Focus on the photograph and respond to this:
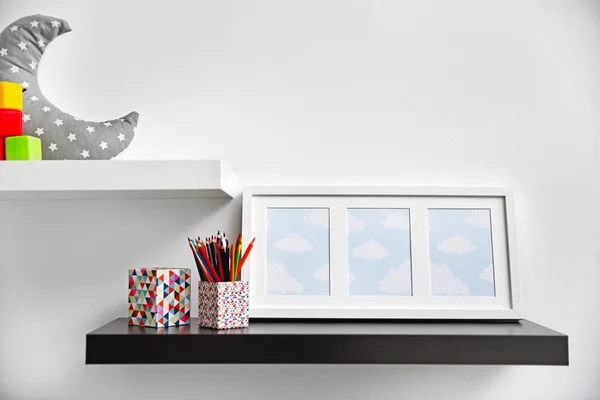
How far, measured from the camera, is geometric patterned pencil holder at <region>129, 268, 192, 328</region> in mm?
983

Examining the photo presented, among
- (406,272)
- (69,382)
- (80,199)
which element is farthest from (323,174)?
(69,382)

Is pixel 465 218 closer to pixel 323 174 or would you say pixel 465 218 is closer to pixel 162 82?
pixel 323 174

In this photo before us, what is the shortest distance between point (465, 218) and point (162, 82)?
737 millimetres

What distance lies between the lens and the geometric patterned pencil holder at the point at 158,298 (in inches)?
38.7

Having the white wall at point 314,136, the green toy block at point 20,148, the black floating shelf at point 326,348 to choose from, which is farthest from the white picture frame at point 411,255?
the green toy block at point 20,148

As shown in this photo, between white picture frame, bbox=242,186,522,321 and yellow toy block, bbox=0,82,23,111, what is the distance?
1.53 feet

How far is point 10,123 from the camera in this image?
3.23ft

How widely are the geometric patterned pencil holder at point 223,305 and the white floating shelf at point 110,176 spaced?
18 centimetres

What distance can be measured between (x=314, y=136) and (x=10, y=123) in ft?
1.98

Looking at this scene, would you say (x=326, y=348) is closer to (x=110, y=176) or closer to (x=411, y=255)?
(x=411, y=255)

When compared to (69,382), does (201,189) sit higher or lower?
higher

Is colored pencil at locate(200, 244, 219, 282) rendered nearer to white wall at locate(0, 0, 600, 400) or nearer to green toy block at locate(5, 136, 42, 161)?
white wall at locate(0, 0, 600, 400)

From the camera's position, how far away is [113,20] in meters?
1.23

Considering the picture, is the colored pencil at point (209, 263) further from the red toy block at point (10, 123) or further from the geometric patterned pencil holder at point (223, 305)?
the red toy block at point (10, 123)
